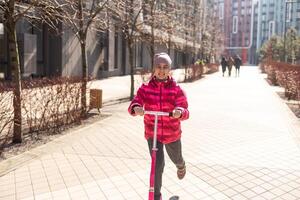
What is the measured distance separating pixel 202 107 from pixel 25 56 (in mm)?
9548

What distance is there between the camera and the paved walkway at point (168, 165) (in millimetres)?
5277

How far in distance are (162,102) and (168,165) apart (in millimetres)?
2169

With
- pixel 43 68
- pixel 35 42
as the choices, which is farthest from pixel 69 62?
pixel 35 42

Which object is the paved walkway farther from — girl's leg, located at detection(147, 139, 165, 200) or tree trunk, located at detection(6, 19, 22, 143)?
tree trunk, located at detection(6, 19, 22, 143)

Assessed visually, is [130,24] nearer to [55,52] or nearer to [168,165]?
[55,52]

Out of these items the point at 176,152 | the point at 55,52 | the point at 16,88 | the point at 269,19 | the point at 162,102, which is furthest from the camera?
the point at 269,19

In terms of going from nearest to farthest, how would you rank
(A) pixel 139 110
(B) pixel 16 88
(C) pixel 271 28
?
(A) pixel 139 110, (B) pixel 16 88, (C) pixel 271 28

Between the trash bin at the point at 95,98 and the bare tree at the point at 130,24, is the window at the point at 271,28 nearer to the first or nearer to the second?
the bare tree at the point at 130,24

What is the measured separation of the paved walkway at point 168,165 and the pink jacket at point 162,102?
3.19 feet

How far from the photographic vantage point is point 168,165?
643 centimetres

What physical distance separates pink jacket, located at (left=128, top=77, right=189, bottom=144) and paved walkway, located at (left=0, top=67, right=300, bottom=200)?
3.19ft

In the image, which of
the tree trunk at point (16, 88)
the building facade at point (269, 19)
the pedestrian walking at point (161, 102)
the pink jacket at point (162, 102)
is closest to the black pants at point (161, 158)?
the pedestrian walking at point (161, 102)

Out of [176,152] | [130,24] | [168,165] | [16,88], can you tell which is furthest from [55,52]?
[176,152]

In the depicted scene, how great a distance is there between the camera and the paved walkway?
208 inches
